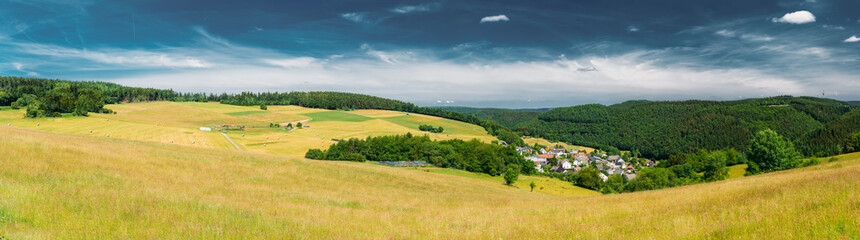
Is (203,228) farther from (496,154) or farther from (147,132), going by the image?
(147,132)

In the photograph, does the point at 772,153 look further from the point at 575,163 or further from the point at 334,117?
the point at 334,117

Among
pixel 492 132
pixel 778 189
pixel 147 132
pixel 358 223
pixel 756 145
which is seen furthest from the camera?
pixel 492 132

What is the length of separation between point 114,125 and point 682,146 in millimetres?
253684

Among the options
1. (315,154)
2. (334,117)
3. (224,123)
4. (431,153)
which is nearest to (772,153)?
(431,153)

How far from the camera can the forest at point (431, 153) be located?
8506 cm

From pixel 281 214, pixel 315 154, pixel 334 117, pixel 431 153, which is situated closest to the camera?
pixel 281 214

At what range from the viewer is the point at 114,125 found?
79312 millimetres

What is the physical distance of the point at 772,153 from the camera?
2019 inches

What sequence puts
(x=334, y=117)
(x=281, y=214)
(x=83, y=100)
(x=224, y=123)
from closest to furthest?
(x=281, y=214) → (x=83, y=100) → (x=224, y=123) → (x=334, y=117)

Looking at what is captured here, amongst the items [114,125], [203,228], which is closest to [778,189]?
[203,228]

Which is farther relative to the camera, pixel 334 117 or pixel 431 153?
pixel 334 117

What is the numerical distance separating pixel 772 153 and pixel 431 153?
220 feet

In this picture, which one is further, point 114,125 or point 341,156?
point 341,156

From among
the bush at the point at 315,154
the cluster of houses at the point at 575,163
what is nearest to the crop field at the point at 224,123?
the bush at the point at 315,154
